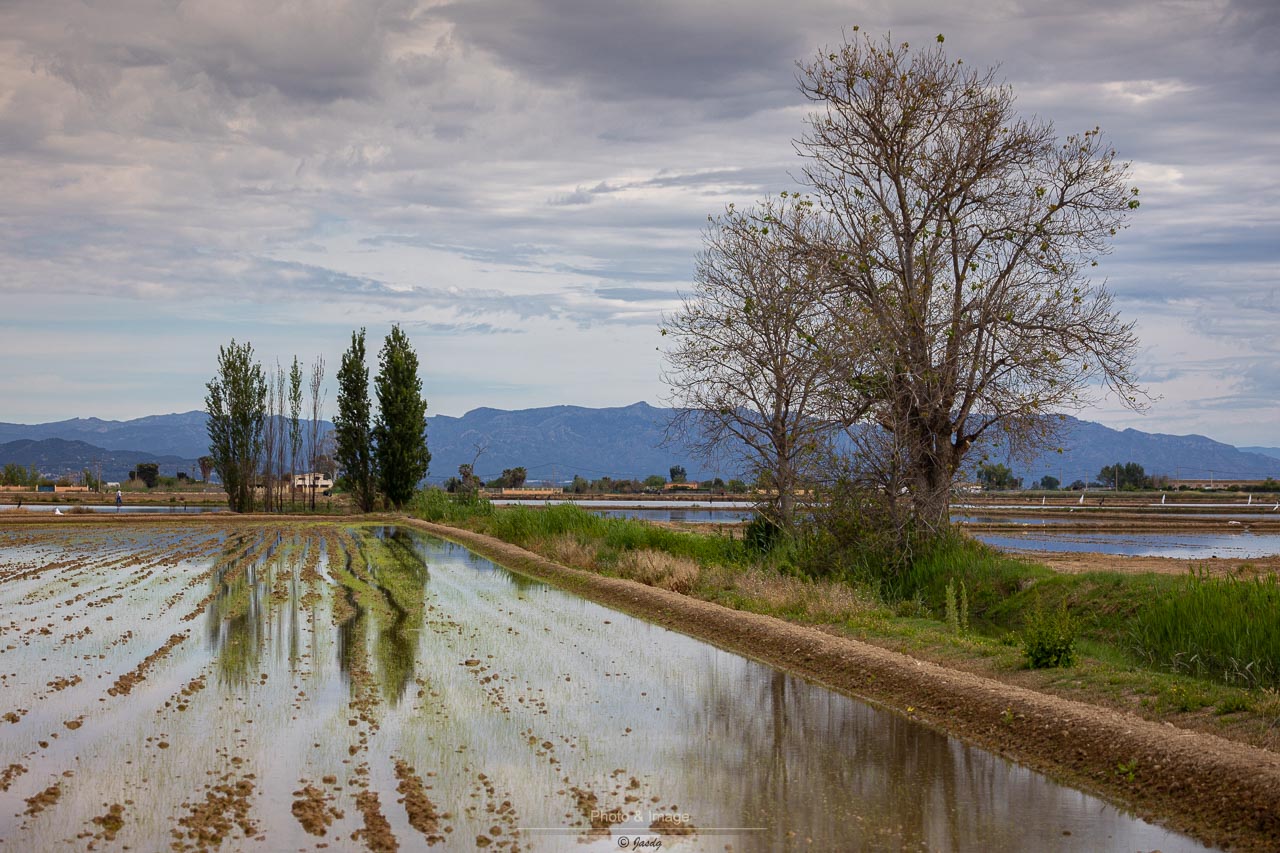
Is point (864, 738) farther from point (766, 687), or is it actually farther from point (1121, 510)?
point (1121, 510)

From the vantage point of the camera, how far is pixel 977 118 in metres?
22.0

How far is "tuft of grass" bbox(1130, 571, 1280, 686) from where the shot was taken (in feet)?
38.0

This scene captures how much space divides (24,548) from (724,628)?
2485 centimetres

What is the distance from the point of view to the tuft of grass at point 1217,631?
11594mm

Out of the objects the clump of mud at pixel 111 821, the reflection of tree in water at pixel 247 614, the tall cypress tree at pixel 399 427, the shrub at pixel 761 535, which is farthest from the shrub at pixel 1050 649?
the tall cypress tree at pixel 399 427

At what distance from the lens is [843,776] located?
857 cm

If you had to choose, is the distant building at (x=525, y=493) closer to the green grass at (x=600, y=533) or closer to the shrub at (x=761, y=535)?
the green grass at (x=600, y=533)

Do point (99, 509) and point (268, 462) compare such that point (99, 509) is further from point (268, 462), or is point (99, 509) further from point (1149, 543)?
point (1149, 543)

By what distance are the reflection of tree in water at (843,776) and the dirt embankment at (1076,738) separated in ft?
1.62

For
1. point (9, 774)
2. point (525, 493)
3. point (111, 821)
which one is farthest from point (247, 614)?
point (525, 493)

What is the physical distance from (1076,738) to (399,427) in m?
53.9

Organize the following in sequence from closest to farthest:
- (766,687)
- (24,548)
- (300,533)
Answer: (766,687) → (24,548) → (300,533)

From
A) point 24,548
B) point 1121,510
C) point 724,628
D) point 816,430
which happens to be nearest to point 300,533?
point 24,548

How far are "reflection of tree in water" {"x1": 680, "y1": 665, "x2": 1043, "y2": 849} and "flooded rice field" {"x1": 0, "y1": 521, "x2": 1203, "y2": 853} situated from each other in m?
0.03
